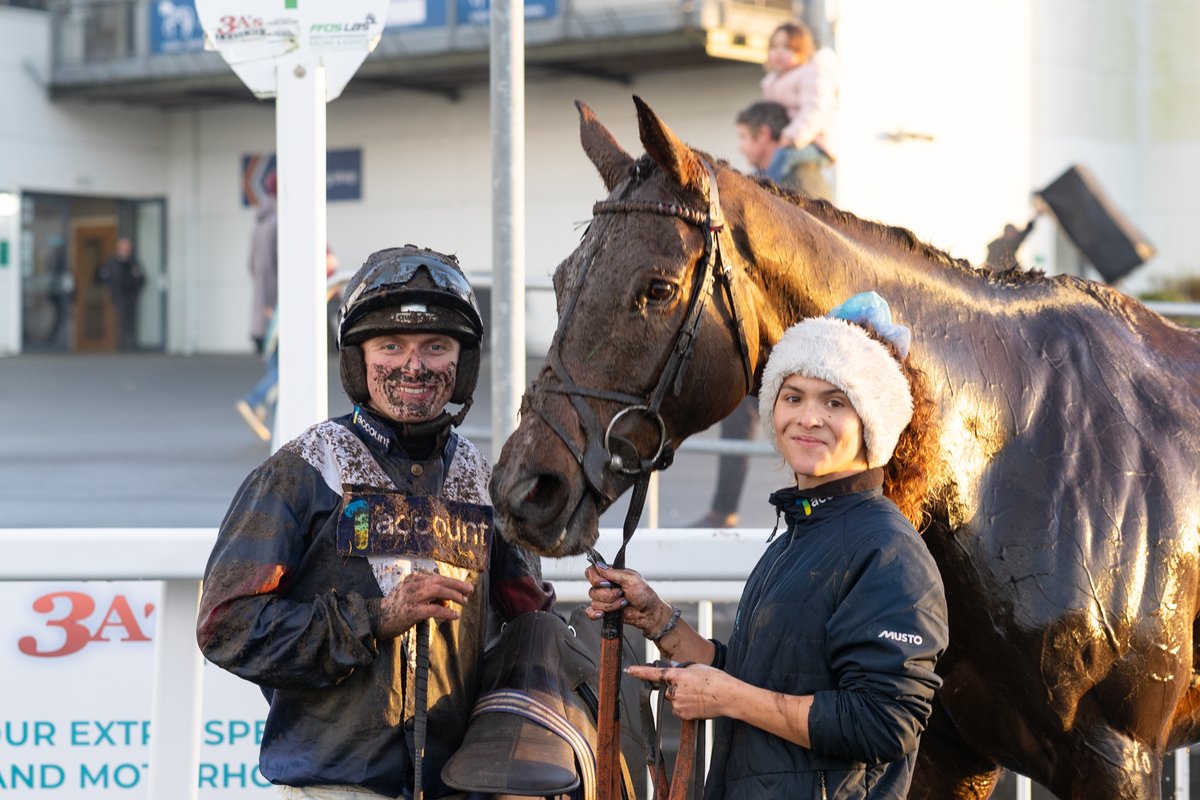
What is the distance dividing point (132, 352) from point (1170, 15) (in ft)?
61.7

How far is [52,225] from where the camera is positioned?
26.9 m

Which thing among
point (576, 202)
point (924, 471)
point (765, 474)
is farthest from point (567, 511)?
point (576, 202)

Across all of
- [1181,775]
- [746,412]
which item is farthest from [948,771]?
[746,412]

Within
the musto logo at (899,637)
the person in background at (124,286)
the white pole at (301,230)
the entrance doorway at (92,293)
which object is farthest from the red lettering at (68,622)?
the entrance doorway at (92,293)

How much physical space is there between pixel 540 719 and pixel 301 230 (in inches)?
Result: 68.8

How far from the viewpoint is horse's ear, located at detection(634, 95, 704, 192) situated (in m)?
2.46

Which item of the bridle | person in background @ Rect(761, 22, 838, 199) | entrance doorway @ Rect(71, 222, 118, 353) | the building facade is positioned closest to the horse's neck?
the bridle

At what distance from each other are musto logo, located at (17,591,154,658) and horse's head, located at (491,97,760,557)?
168 centimetres

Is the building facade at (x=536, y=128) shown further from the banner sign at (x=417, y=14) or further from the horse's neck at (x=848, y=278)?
the horse's neck at (x=848, y=278)

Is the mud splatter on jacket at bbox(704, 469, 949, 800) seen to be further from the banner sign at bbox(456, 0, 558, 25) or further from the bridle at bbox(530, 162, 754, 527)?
the banner sign at bbox(456, 0, 558, 25)

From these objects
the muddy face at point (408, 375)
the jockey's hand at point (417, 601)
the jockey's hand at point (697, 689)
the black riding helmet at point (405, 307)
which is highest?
the black riding helmet at point (405, 307)

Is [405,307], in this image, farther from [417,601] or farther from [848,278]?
[848,278]

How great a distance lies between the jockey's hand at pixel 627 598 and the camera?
2453 mm

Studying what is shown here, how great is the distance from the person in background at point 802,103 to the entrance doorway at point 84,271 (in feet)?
67.1
